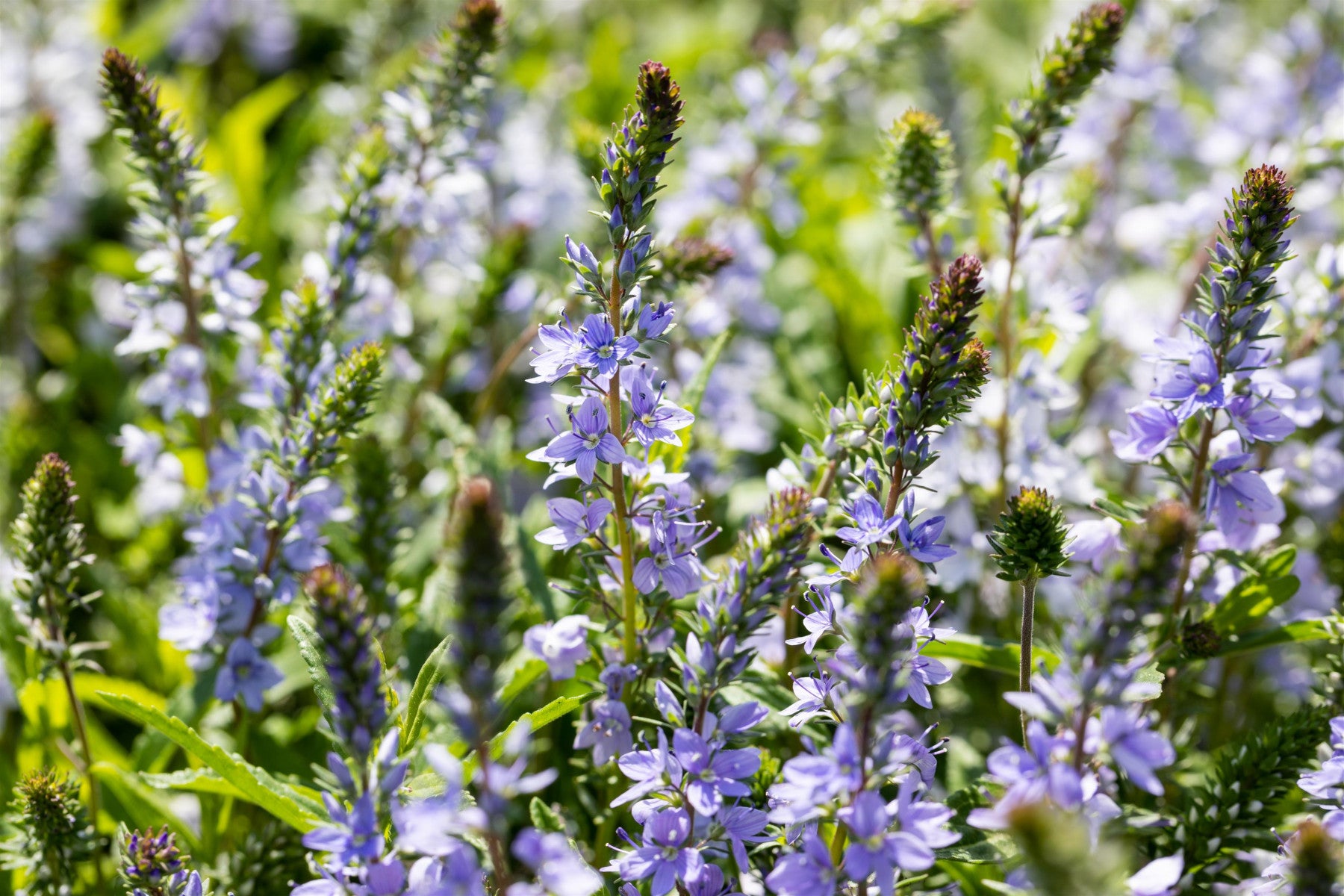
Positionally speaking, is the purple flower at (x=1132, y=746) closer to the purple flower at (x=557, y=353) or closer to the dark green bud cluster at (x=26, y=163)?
the purple flower at (x=557, y=353)

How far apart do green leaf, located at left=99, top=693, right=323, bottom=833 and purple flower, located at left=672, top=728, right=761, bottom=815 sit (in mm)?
692

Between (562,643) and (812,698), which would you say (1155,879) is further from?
(562,643)

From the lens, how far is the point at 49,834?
6.91 feet

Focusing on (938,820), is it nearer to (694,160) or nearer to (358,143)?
(358,143)

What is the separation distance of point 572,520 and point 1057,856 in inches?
40.9

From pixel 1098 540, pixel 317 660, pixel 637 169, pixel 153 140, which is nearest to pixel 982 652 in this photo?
pixel 1098 540

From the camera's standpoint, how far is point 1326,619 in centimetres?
234

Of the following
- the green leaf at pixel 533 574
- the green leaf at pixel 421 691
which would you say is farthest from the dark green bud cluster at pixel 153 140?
the green leaf at pixel 421 691

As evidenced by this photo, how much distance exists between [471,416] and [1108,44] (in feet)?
6.91

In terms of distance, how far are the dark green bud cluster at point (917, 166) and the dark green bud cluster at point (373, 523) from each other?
142 cm

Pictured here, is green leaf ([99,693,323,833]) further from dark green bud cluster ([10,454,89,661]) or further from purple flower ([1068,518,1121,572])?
purple flower ([1068,518,1121,572])

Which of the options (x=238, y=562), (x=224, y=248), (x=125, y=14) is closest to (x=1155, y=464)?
(x=238, y=562)

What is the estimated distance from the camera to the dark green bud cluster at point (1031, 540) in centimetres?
193

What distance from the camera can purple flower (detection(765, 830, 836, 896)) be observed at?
1733mm
